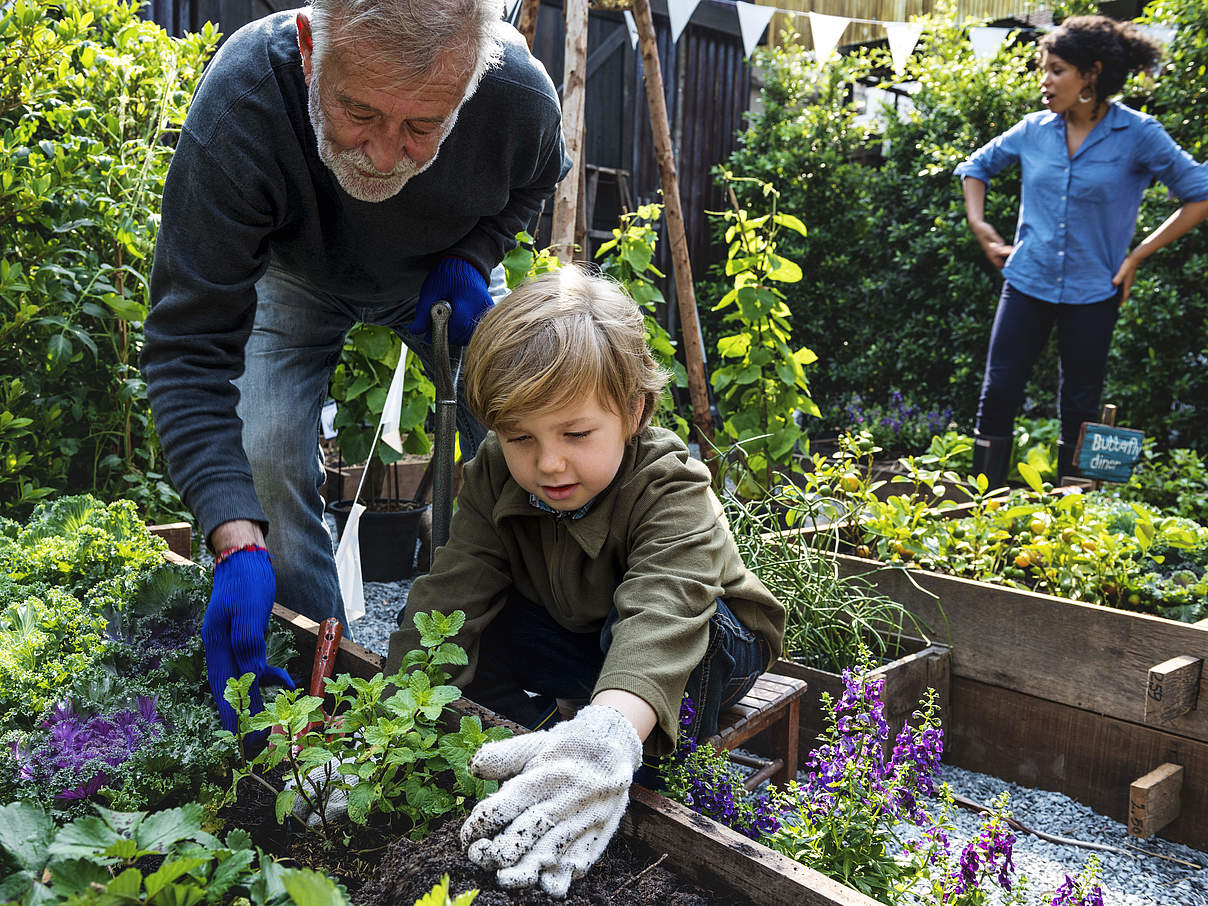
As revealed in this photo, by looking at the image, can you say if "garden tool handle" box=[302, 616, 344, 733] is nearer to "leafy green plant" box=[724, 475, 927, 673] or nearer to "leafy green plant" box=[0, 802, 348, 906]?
"leafy green plant" box=[0, 802, 348, 906]

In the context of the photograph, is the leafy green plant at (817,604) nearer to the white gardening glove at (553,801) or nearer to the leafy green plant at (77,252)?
the white gardening glove at (553,801)

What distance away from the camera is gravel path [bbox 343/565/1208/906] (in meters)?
1.80

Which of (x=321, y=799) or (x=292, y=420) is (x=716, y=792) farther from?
(x=292, y=420)

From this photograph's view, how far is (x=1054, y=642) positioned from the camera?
2164mm

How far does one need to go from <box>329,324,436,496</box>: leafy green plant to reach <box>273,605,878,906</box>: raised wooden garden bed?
7.77 feet

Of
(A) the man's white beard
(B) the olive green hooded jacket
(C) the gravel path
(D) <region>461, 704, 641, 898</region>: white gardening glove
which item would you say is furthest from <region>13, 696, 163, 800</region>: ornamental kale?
(C) the gravel path

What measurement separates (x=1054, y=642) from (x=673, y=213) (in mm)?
1953

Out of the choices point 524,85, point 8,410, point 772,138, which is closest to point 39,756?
point 524,85

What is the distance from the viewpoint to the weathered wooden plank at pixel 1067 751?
200 centimetres

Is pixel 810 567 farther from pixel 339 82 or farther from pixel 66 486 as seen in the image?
pixel 66 486

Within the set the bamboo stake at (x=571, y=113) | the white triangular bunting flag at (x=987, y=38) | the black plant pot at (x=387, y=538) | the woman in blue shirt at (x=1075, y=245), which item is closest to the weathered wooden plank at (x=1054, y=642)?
the bamboo stake at (x=571, y=113)

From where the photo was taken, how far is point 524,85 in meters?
1.85

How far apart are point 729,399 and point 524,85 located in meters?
1.98

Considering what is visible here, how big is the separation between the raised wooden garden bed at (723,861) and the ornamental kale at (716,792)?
0.15 meters
